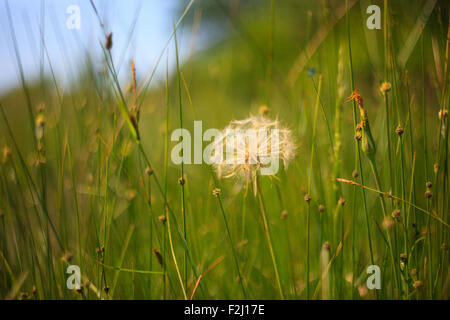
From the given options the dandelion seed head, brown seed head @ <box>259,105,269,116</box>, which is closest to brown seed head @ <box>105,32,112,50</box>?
the dandelion seed head

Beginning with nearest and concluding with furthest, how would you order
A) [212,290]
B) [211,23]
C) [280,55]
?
[212,290]
[280,55]
[211,23]

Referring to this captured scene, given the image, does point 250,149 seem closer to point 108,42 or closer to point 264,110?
point 264,110

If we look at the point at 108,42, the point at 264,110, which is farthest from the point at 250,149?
the point at 108,42

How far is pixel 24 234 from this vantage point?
123 centimetres

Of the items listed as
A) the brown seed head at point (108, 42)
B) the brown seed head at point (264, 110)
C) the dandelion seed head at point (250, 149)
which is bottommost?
the dandelion seed head at point (250, 149)

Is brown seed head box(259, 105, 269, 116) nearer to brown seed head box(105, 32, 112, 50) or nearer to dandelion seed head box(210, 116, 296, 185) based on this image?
dandelion seed head box(210, 116, 296, 185)

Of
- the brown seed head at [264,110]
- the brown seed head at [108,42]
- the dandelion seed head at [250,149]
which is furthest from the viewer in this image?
the brown seed head at [264,110]

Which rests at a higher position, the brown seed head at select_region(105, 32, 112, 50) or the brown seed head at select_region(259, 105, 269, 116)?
the brown seed head at select_region(105, 32, 112, 50)

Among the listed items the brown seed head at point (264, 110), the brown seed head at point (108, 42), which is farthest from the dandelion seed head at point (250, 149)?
the brown seed head at point (108, 42)

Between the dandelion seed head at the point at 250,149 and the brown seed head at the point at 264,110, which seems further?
the brown seed head at the point at 264,110

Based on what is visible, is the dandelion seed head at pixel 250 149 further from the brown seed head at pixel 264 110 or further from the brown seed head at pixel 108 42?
the brown seed head at pixel 108 42

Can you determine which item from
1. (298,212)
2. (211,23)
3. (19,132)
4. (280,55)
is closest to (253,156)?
(298,212)
